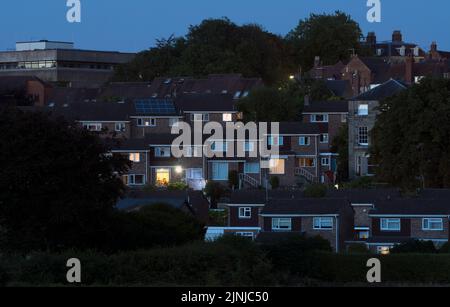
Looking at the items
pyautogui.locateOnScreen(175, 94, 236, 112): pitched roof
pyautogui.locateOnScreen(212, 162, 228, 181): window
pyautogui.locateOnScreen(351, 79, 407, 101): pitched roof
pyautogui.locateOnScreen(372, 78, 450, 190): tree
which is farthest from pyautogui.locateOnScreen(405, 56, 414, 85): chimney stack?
pyautogui.locateOnScreen(372, 78, 450, 190): tree

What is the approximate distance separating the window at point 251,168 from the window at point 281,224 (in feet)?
59.1

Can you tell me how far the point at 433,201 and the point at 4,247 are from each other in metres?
20.2

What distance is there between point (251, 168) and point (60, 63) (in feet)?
176

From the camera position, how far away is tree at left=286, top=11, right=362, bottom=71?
373ft

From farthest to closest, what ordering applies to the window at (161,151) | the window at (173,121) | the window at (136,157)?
the window at (173,121), the window at (161,151), the window at (136,157)

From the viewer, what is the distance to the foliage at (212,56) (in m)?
100

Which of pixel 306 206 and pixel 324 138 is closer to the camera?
pixel 306 206

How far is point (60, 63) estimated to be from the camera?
119375mm

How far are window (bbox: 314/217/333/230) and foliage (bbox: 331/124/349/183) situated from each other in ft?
58.1

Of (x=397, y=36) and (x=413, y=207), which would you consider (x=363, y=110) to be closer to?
(x=413, y=207)

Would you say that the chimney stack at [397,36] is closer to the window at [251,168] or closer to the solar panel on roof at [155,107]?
the solar panel on roof at [155,107]

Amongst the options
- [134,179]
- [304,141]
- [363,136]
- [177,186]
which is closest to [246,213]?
[177,186]

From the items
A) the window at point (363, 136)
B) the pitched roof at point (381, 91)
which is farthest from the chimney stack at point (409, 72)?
the window at point (363, 136)

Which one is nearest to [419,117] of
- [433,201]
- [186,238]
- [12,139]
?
[433,201]
